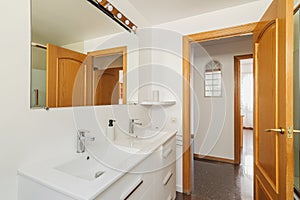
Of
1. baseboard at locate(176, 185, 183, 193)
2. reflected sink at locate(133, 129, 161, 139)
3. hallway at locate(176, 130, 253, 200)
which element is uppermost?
reflected sink at locate(133, 129, 161, 139)

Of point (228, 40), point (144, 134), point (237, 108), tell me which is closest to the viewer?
point (144, 134)

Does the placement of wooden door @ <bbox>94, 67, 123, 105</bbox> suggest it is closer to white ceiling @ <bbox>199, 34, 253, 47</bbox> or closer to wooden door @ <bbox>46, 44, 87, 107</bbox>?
wooden door @ <bbox>46, 44, 87, 107</bbox>

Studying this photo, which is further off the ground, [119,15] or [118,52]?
[119,15]

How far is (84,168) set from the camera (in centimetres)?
104

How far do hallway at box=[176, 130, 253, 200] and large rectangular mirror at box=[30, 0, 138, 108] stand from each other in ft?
5.38

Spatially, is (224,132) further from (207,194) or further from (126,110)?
(126,110)

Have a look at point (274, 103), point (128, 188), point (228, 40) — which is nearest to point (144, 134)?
point (128, 188)

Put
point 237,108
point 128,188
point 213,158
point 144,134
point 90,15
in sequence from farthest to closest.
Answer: point 213,158 → point 237,108 → point 144,134 → point 90,15 → point 128,188

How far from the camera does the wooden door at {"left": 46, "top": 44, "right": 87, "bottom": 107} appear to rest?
1.04 meters

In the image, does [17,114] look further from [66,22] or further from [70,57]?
[66,22]

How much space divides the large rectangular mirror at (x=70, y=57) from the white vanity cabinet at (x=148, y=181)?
644mm

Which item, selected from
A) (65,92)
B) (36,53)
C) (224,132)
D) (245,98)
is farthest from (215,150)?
(245,98)

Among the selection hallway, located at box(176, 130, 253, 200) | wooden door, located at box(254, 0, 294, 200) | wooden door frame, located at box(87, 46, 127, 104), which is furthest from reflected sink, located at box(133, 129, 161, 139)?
wooden door, located at box(254, 0, 294, 200)

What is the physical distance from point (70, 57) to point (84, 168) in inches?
30.9
